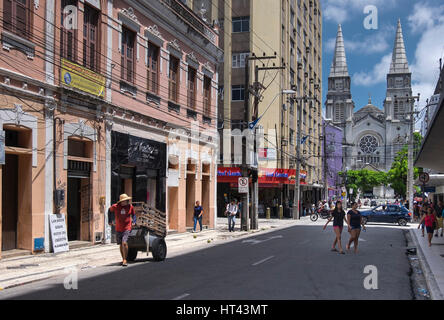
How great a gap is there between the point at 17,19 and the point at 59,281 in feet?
25.3

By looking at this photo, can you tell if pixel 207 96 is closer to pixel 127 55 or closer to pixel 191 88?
pixel 191 88

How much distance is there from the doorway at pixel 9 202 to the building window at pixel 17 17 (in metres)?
3.65

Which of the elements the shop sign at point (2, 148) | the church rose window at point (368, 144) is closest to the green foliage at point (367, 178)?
the church rose window at point (368, 144)

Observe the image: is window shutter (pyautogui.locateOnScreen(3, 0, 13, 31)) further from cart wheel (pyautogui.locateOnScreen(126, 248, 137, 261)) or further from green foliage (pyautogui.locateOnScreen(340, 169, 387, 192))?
green foliage (pyautogui.locateOnScreen(340, 169, 387, 192))

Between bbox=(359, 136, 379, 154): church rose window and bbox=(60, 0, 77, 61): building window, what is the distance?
12144cm

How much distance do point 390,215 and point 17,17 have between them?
92.4 feet

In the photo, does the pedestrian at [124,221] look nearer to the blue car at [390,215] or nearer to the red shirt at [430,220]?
the red shirt at [430,220]

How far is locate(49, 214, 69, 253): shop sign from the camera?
1502 centimetres

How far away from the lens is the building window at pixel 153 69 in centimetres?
2158

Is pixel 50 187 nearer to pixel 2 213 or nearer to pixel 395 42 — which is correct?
pixel 2 213

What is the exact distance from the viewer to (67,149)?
16219 millimetres
